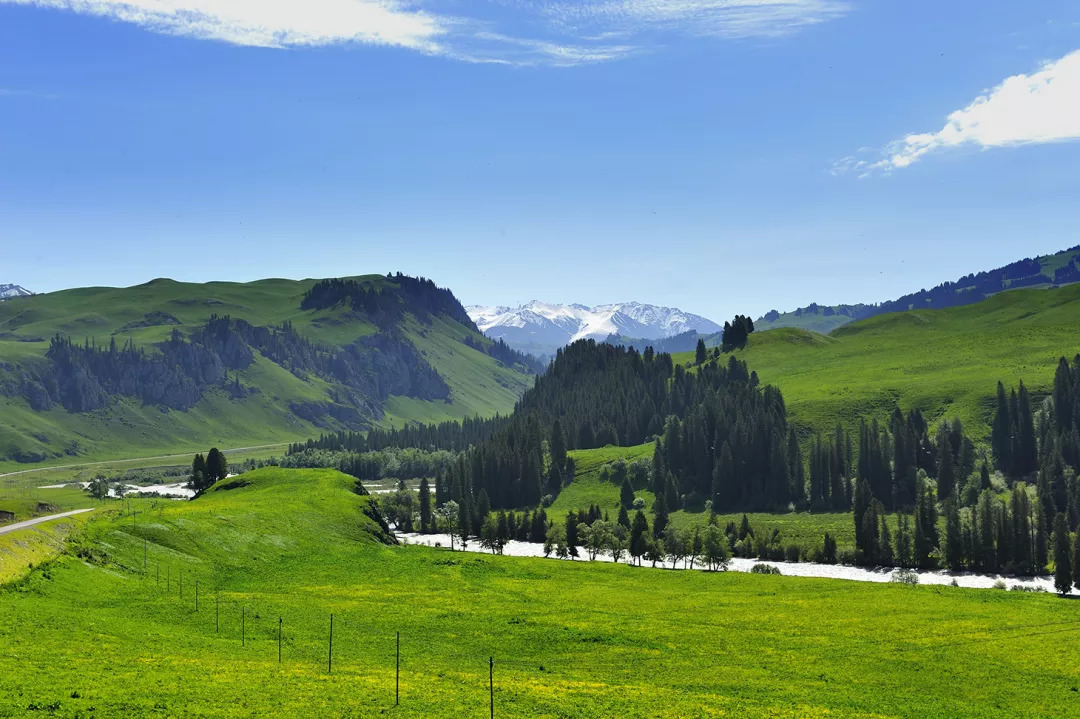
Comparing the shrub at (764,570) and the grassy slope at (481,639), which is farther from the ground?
the grassy slope at (481,639)

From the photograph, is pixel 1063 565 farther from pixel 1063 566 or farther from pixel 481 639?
pixel 481 639

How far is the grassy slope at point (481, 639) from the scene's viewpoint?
2196 inches

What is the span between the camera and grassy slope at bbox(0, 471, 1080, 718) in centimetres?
5578

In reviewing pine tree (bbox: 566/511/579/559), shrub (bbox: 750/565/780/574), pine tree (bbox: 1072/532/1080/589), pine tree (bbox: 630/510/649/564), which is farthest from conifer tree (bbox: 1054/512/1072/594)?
pine tree (bbox: 566/511/579/559)

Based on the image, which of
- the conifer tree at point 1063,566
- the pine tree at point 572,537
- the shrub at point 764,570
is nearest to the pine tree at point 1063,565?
the conifer tree at point 1063,566

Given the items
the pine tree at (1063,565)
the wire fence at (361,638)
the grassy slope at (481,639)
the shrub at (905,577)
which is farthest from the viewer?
the shrub at (905,577)

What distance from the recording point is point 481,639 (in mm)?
86750

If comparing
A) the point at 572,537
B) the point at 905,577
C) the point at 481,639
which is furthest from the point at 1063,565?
the point at 481,639

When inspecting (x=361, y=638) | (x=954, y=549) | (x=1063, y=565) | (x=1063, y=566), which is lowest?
(x=954, y=549)

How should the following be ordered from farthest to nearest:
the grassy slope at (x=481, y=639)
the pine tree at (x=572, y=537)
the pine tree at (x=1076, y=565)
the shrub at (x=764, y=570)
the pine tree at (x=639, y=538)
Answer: the pine tree at (x=572, y=537), the pine tree at (x=639, y=538), the shrub at (x=764, y=570), the pine tree at (x=1076, y=565), the grassy slope at (x=481, y=639)

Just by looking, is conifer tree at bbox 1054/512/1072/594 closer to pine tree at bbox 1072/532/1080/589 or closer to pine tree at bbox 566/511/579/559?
pine tree at bbox 1072/532/1080/589

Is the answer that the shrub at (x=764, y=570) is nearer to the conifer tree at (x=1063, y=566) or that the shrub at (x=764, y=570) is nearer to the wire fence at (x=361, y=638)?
the conifer tree at (x=1063, y=566)

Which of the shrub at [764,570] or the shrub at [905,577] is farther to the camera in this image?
the shrub at [764,570]

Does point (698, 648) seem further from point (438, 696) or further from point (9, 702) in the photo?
point (9, 702)
